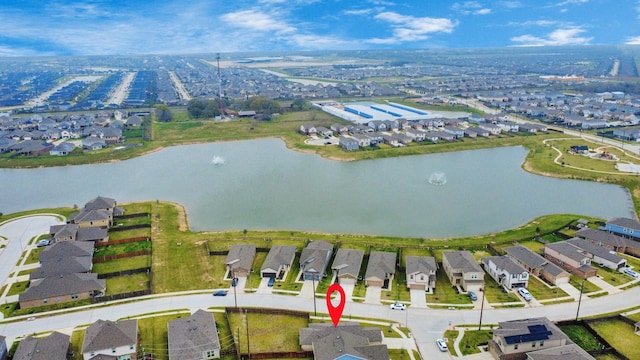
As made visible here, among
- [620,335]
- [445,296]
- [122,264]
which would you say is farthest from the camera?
[122,264]

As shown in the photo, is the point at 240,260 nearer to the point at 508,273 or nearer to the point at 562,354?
the point at 508,273

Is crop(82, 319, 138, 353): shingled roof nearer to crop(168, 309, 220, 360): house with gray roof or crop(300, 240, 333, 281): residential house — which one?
crop(168, 309, 220, 360): house with gray roof

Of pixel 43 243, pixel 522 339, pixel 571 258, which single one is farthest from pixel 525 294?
pixel 43 243

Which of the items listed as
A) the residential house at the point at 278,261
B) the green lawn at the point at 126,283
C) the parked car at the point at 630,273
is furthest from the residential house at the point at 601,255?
the green lawn at the point at 126,283

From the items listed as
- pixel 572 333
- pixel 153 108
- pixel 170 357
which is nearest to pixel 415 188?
pixel 572 333

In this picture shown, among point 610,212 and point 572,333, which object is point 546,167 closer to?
point 610,212

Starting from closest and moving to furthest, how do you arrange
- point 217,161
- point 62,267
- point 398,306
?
point 398,306 < point 62,267 < point 217,161

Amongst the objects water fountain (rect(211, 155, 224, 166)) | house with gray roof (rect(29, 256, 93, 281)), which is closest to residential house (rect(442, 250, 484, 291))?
house with gray roof (rect(29, 256, 93, 281))
